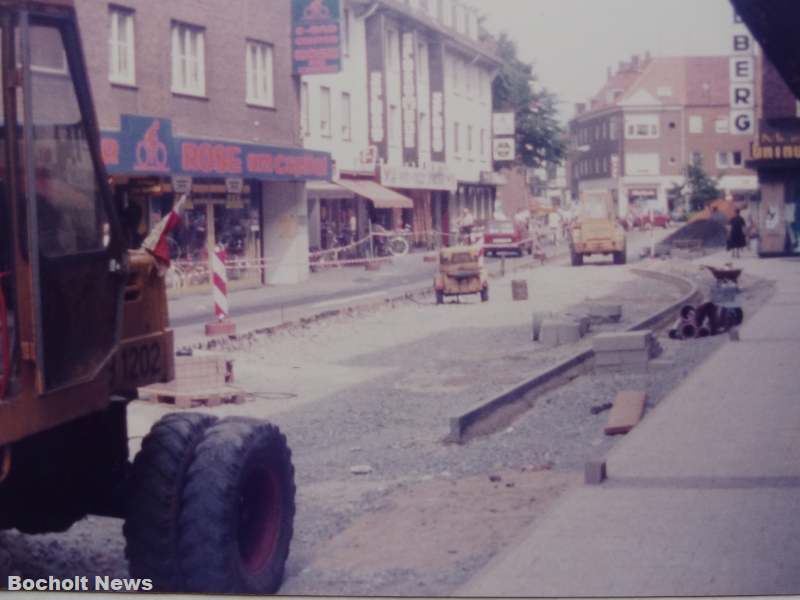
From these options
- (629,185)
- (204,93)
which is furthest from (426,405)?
(629,185)

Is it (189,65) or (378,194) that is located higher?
(189,65)

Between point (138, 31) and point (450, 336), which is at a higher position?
point (138, 31)

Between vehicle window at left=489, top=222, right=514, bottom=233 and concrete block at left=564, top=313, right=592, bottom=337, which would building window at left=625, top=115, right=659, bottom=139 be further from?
concrete block at left=564, top=313, right=592, bottom=337

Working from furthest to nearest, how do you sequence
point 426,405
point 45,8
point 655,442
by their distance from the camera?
point 426,405
point 655,442
point 45,8

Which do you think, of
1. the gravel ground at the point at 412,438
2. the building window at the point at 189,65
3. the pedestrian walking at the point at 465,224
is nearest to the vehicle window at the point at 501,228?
the pedestrian walking at the point at 465,224

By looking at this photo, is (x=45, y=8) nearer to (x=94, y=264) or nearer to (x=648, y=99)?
(x=94, y=264)

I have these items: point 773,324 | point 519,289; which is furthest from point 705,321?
point 519,289

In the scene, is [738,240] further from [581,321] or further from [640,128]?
[640,128]
